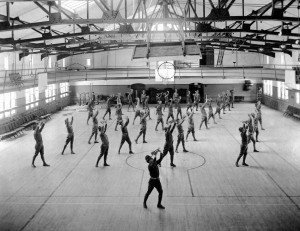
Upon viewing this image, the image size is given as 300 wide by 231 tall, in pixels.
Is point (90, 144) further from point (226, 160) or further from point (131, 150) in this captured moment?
point (226, 160)

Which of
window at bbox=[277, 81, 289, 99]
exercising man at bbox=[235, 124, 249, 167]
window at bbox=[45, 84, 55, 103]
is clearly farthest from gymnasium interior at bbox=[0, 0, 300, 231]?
window at bbox=[45, 84, 55, 103]

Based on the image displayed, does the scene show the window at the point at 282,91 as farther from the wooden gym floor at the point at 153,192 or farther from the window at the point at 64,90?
the window at the point at 64,90

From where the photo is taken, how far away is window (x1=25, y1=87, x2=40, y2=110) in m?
23.8

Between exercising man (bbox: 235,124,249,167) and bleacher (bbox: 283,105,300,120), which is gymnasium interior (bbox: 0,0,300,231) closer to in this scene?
bleacher (bbox: 283,105,300,120)

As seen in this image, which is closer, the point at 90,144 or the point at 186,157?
the point at 186,157

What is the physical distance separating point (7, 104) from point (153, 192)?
1435cm

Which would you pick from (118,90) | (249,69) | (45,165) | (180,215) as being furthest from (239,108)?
(180,215)

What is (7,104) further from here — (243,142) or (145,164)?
(243,142)

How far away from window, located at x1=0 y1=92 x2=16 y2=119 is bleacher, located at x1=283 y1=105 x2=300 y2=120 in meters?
18.2

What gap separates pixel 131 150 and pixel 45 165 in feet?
11.6

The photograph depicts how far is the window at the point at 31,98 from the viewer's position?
935 inches

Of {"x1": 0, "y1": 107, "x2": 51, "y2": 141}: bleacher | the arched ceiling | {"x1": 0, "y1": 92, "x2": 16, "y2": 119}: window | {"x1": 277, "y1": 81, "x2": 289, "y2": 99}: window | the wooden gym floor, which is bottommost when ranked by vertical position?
the wooden gym floor

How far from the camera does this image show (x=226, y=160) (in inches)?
502

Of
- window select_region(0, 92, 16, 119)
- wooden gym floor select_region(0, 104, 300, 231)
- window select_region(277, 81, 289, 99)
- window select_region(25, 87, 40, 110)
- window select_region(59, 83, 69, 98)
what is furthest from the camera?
window select_region(59, 83, 69, 98)
